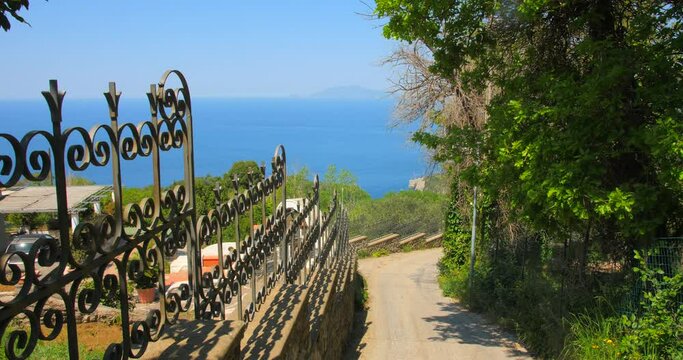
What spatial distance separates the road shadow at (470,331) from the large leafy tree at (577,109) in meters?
2.37

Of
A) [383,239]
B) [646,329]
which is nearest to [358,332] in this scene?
[646,329]

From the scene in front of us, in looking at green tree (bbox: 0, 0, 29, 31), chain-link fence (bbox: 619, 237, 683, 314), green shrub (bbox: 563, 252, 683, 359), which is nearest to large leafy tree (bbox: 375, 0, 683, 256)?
chain-link fence (bbox: 619, 237, 683, 314)

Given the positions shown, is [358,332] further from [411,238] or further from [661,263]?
[411,238]

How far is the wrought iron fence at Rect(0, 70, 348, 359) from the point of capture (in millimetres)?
1913

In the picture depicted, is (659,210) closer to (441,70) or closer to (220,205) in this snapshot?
(441,70)

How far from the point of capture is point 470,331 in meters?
10.8

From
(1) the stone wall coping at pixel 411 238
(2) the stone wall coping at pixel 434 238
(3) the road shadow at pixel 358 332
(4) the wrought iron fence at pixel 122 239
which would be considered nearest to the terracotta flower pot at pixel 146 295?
(3) the road shadow at pixel 358 332

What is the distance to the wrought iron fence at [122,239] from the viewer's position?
6.28ft

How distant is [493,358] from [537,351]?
2.62 ft

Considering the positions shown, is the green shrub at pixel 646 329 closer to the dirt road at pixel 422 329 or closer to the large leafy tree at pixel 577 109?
the large leafy tree at pixel 577 109

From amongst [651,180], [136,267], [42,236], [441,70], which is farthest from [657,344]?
[42,236]

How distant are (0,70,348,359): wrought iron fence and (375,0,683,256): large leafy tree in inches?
151

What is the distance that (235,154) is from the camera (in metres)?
183

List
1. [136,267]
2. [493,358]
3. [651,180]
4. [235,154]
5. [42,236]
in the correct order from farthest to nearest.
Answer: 1. [235,154]
2. [493,358]
3. [651,180]
4. [136,267]
5. [42,236]
